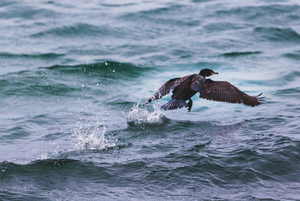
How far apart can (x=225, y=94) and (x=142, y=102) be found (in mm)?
2663

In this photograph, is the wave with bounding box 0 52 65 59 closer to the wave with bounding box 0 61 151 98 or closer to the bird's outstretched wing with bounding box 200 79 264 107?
the wave with bounding box 0 61 151 98

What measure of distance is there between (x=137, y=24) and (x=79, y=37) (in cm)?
234

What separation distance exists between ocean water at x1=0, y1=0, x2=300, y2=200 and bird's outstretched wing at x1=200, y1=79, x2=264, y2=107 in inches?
21.8

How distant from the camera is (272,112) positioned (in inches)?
283

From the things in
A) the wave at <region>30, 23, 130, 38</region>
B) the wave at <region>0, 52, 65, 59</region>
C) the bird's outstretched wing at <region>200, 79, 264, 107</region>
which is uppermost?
the wave at <region>30, 23, 130, 38</region>

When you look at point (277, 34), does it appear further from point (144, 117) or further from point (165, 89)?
point (165, 89)

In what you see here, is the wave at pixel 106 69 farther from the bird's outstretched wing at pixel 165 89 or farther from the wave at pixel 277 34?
the wave at pixel 277 34

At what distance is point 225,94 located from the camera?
19.6ft

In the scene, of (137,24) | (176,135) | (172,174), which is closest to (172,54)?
(137,24)

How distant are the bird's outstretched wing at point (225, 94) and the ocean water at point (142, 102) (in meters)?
0.55

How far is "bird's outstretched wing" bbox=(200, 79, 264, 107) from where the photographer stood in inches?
231

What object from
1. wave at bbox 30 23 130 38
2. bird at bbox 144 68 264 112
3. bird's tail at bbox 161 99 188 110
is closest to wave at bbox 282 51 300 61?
wave at bbox 30 23 130 38

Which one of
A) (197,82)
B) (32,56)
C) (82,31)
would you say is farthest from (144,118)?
(82,31)

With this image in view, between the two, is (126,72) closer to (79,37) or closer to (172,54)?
(172,54)
